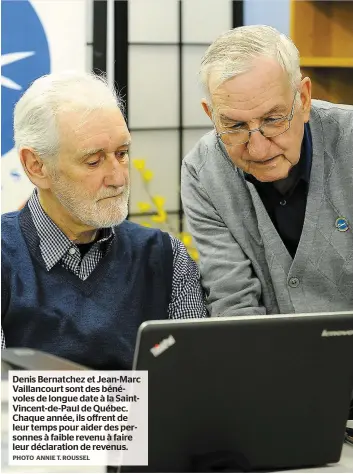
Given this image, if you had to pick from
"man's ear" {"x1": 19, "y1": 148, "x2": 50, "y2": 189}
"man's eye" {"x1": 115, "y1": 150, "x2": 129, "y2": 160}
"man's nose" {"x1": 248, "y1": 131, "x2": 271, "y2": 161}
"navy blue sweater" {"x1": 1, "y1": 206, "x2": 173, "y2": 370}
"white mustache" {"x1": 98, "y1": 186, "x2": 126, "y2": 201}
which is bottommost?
"navy blue sweater" {"x1": 1, "y1": 206, "x2": 173, "y2": 370}

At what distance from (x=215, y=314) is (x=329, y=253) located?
30cm

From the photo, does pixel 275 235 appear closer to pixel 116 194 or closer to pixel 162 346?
pixel 116 194

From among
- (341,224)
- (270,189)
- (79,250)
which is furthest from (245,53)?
(79,250)

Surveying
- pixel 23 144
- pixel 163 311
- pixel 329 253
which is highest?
pixel 23 144

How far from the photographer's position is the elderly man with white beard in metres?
1.87

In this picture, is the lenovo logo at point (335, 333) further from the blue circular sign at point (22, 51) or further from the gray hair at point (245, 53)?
the blue circular sign at point (22, 51)

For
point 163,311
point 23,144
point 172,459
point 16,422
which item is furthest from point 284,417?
point 23,144

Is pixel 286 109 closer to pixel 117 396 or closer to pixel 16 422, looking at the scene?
pixel 117 396

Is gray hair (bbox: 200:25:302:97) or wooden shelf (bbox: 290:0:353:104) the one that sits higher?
gray hair (bbox: 200:25:302:97)

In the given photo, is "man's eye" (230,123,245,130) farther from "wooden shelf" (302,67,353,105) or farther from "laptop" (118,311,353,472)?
"wooden shelf" (302,67,353,105)

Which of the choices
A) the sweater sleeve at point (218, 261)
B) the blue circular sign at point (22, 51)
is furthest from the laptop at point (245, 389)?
the blue circular sign at point (22, 51)

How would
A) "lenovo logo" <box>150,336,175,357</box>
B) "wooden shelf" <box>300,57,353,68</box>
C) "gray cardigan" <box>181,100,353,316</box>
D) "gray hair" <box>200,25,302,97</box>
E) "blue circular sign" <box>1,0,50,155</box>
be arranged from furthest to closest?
"blue circular sign" <box>1,0,50,155</box>
"wooden shelf" <box>300,57,353,68</box>
"gray cardigan" <box>181,100,353,316</box>
"gray hair" <box>200,25,302,97</box>
"lenovo logo" <box>150,336,175,357</box>

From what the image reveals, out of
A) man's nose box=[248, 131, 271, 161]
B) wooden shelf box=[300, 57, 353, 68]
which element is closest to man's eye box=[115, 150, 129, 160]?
man's nose box=[248, 131, 271, 161]

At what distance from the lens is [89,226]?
1.93 m
